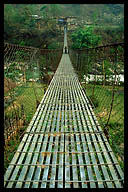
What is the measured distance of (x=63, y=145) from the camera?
116cm

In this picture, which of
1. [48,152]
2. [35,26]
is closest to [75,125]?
[48,152]

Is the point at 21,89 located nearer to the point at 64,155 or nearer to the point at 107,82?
the point at 107,82

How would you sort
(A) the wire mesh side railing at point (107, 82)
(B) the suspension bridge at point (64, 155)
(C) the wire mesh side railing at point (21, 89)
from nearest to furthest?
(B) the suspension bridge at point (64, 155)
(A) the wire mesh side railing at point (107, 82)
(C) the wire mesh side railing at point (21, 89)

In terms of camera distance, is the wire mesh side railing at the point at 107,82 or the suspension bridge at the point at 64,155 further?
the wire mesh side railing at the point at 107,82

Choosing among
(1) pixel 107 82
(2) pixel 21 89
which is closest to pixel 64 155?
(1) pixel 107 82

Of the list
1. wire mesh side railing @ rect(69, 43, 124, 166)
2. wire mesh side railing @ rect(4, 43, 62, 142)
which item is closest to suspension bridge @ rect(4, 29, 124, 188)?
wire mesh side railing @ rect(69, 43, 124, 166)

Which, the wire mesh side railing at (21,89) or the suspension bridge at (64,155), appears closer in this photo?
the suspension bridge at (64,155)

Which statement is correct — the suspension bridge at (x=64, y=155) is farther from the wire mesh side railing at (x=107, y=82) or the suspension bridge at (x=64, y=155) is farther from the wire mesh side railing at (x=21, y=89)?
the wire mesh side railing at (x=21, y=89)

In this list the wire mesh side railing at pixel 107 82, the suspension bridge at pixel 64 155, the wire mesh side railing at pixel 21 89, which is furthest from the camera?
the wire mesh side railing at pixel 21 89

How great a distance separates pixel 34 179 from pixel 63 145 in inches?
13.3

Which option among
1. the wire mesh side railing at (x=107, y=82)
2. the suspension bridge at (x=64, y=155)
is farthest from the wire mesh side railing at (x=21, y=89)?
the wire mesh side railing at (x=107, y=82)

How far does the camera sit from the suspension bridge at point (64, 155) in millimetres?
855
